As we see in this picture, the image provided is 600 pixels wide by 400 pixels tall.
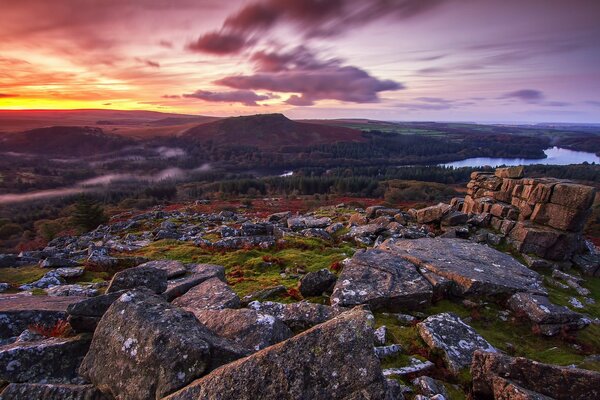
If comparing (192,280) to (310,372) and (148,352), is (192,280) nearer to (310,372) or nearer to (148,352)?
(148,352)

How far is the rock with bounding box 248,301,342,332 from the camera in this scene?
10.0 m

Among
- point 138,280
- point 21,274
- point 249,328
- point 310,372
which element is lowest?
point 21,274

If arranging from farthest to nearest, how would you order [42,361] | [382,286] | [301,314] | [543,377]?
[382,286]
[301,314]
[42,361]
[543,377]

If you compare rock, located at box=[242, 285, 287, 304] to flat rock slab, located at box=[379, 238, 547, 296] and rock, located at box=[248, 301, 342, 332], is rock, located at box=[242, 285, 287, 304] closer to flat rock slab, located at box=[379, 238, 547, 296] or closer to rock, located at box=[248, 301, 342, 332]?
rock, located at box=[248, 301, 342, 332]

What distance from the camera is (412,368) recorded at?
884 cm

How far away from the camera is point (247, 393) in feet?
17.0

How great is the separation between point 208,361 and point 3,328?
758 centimetres

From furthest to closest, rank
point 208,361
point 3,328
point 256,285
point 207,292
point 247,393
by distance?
1. point 256,285
2. point 207,292
3. point 3,328
4. point 208,361
5. point 247,393

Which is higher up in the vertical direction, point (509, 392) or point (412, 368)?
point (509, 392)

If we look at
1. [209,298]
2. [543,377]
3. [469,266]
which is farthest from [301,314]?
[469,266]

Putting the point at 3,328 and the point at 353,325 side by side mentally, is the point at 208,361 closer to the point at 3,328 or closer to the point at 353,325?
the point at 353,325

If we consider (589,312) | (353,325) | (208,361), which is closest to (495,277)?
(589,312)

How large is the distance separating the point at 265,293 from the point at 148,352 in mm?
7734

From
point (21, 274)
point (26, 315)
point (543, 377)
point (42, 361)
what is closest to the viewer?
point (543, 377)
